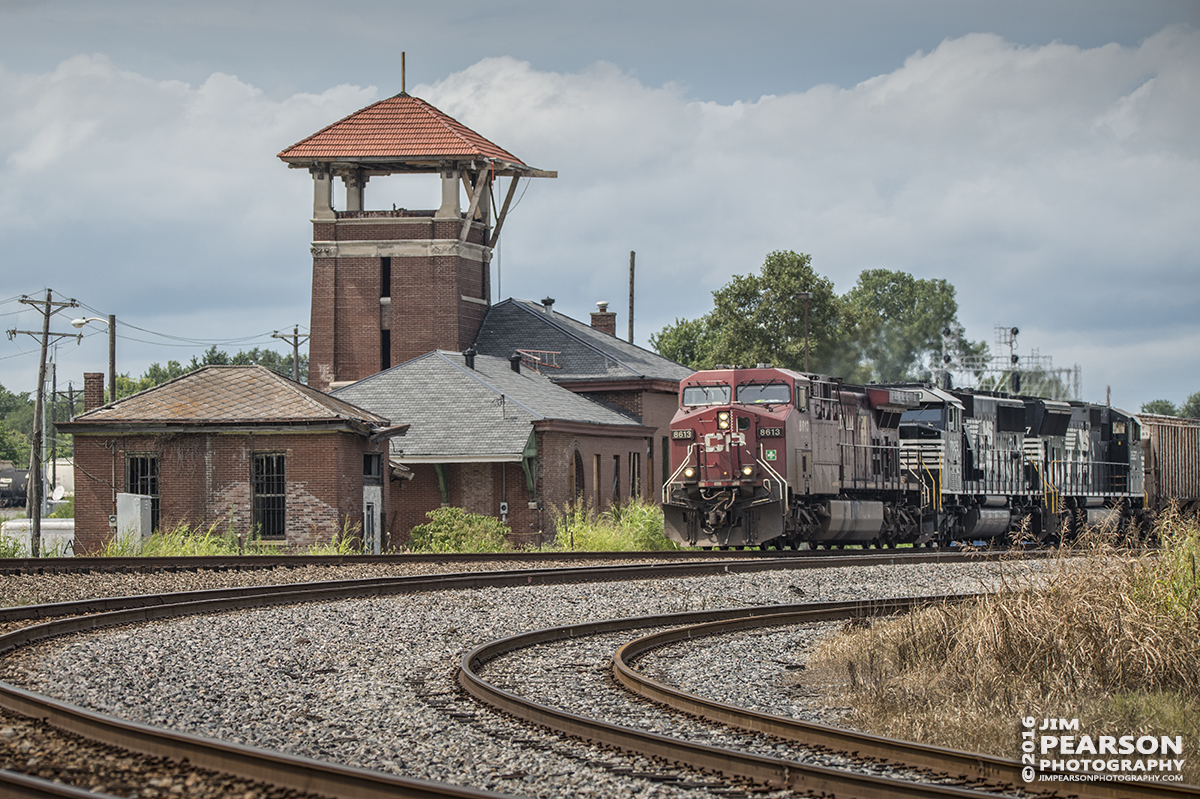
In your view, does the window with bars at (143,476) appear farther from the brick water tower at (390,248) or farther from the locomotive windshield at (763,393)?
the brick water tower at (390,248)

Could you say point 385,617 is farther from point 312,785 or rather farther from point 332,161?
point 332,161

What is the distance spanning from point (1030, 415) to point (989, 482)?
7.40 feet

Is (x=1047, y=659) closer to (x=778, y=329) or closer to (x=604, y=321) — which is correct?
(x=604, y=321)

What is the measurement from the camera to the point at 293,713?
8.57m

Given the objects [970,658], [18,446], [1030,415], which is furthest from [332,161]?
[18,446]

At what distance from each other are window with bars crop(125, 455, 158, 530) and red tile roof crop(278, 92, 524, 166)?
19.0m

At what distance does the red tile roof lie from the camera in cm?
4447

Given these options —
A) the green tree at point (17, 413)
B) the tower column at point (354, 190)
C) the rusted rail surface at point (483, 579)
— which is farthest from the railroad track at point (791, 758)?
the green tree at point (17, 413)

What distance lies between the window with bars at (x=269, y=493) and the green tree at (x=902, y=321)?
7412cm

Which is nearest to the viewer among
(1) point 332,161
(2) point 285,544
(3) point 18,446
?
(2) point 285,544

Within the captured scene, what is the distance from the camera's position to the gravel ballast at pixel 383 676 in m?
7.14

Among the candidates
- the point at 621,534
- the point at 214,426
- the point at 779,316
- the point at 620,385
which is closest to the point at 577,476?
the point at 621,534

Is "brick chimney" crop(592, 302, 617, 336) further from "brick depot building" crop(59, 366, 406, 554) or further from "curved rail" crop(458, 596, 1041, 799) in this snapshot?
"curved rail" crop(458, 596, 1041, 799)

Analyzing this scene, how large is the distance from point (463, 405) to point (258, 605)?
18.9 m
